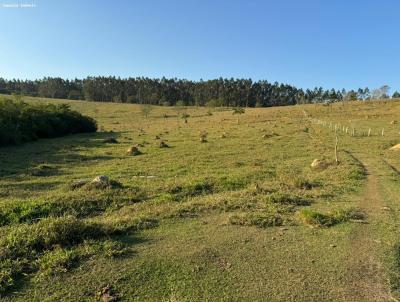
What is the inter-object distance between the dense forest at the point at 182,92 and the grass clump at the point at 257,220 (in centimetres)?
12742

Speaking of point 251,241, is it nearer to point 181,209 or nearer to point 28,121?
point 181,209

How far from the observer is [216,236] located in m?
9.15

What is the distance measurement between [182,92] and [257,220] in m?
141

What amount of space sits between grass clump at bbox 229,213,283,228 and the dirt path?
202cm

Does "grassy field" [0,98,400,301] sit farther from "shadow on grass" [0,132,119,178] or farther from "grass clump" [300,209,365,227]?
"shadow on grass" [0,132,119,178]

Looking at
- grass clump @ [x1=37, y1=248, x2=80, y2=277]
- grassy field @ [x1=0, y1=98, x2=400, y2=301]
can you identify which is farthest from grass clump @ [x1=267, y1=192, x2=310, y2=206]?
grass clump @ [x1=37, y1=248, x2=80, y2=277]

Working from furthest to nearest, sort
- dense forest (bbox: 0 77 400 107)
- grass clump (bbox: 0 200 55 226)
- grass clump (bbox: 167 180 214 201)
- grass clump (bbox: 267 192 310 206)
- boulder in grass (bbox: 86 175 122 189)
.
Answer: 1. dense forest (bbox: 0 77 400 107)
2. boulder in grass (bbox: 86 175 122 189)
3. grass clump (bbox: 167 180 214 201)
4. grass clump (bbox: 267 192 310 206)
5. grass clump (bbox: 0 200 55 226)

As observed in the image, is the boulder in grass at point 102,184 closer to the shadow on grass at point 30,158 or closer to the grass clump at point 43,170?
the grass clump at point 43,170

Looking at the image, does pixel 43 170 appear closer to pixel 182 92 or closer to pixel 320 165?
pixel 320 165

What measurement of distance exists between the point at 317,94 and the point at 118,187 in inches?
6057

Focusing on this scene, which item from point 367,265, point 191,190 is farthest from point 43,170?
point 367,265

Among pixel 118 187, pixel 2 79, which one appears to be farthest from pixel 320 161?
pixel 2 79

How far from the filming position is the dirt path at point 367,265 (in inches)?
259

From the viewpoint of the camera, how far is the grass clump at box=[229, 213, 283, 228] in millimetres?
10062
